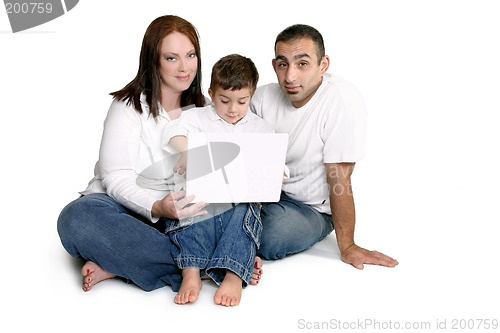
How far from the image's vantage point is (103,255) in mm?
3100

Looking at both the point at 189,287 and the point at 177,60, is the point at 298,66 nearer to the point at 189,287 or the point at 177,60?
the point at 177,60

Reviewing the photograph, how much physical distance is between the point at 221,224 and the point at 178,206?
0.73 feet

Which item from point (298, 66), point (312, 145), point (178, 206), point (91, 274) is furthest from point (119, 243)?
point (298, 66)

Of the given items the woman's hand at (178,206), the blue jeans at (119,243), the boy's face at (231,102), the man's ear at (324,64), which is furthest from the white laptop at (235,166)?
the man's ear at (324,64)

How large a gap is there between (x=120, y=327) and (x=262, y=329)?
1.74 feet

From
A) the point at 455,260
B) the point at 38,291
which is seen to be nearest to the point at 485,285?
the point at 455,260

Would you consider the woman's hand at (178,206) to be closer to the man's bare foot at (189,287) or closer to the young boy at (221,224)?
the young boy at (221,224)

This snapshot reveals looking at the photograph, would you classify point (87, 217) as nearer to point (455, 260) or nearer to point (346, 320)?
point (346, 320)

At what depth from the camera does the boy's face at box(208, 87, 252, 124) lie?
3.16 metres

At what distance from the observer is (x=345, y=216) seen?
3406 mm

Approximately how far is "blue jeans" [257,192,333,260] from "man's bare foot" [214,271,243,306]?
354mm

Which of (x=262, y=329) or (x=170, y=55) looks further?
(x=170, y=55)

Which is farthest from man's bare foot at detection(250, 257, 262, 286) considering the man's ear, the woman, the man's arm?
the man's ear

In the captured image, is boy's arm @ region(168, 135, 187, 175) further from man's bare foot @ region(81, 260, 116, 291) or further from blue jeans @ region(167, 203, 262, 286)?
man's bare foot @ region(81, 260, 116, 291)
